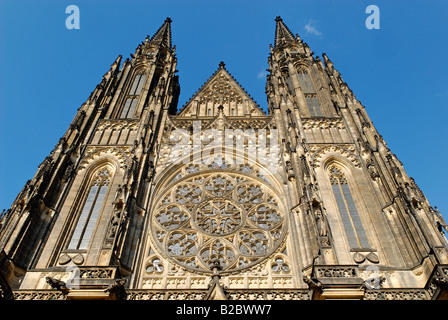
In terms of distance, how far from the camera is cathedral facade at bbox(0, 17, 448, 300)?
11.8m

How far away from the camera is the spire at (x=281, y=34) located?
3066 cm

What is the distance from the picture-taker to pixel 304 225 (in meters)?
14.2

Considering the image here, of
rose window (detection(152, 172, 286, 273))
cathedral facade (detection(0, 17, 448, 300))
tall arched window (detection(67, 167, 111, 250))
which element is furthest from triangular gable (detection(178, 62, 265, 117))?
tall arched window (detection(67, 167, 111, 250))

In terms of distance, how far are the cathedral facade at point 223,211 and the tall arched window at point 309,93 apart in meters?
0.17

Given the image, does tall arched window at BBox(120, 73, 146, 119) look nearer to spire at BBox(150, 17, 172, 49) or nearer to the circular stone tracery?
spire at BBox(150, 17, 172, 49)

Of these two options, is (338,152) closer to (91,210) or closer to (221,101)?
(221,101)

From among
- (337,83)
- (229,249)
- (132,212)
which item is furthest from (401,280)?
(337,83)

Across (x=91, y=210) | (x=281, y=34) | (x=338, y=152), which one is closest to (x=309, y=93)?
(x=338, y=152)

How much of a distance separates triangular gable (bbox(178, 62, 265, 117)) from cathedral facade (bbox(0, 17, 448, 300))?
0.22 meters

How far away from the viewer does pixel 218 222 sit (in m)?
15.0

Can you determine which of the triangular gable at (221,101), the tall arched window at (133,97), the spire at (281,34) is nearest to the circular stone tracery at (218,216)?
the triangular gable at (221,101)

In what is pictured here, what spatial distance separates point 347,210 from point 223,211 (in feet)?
16.1

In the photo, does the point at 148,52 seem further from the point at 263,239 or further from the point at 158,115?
the point at 263,239

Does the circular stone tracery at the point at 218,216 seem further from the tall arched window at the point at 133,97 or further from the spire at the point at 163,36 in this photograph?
the spire at the point at 163,36
